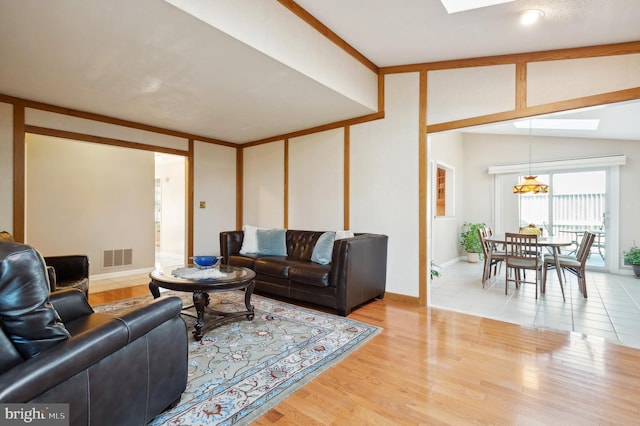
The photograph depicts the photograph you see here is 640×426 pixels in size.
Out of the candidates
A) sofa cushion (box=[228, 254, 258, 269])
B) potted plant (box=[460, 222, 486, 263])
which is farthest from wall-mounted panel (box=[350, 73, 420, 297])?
potted plant (box=[460, 222, 486, 263])

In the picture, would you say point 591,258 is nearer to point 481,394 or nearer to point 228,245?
point 481,394

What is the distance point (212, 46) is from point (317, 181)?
2667mm

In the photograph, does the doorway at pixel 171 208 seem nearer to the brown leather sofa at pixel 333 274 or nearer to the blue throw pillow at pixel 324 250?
the brown leather sofa at pixel 333 274

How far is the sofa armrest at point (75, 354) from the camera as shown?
3.32ft

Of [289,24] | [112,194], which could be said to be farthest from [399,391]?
[112,194]

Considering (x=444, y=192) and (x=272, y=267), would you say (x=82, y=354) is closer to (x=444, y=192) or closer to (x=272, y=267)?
(x=272, y=267)

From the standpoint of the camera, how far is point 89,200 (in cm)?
527

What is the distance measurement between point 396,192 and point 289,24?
2243 millimetres

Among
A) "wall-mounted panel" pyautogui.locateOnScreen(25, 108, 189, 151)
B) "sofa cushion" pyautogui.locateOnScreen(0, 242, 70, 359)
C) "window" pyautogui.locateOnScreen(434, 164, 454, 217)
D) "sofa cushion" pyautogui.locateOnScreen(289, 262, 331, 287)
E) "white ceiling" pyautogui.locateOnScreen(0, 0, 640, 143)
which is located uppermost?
"white ceiling" pyautogui.locateOnScreen(0, 0, 640, 143)

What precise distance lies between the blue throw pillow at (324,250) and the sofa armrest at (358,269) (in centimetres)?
38

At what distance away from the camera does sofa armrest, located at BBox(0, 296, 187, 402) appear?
39.8 inches

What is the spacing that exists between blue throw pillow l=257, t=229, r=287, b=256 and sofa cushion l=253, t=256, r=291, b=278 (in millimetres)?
385

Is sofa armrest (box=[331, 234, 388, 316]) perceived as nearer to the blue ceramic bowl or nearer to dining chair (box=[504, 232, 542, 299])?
the blue ceramic bowl

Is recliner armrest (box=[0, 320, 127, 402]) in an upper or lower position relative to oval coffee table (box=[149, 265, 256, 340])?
upper
